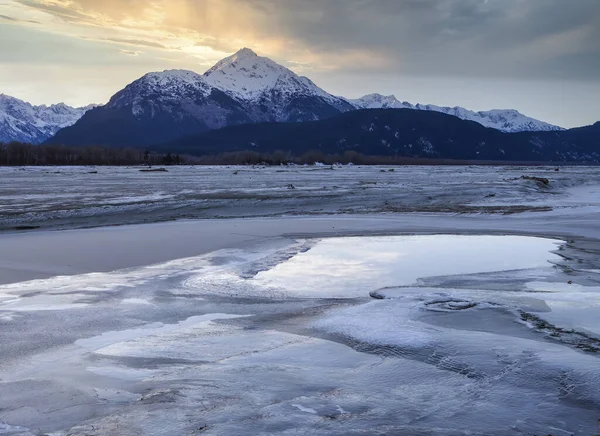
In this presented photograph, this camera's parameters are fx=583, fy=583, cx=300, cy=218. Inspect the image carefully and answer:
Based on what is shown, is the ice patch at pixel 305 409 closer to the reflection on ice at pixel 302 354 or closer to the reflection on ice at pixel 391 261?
the reflection on ice at pixel 302 354

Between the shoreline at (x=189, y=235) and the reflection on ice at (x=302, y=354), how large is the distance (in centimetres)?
220

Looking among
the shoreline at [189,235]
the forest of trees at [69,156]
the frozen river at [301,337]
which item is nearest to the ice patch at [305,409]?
the frozen river at [301,337]

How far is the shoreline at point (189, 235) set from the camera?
46.8ft

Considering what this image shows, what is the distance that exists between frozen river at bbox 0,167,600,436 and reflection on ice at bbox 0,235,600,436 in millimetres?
26

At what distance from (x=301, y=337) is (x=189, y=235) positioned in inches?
495

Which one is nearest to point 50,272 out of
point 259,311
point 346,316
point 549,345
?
point 259,311

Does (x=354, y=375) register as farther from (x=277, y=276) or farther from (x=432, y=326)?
(x=277, y=276)

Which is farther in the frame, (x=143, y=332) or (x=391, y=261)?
(x=391, y=261)

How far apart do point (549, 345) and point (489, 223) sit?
1696cm

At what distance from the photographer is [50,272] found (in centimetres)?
1291

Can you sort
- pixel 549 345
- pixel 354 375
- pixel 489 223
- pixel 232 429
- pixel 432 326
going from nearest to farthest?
pixel 232 429, pixel 354 375, pixel 549 345, pixel 432 326, pixel 489 223

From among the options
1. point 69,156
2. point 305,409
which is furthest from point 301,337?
point 69,156

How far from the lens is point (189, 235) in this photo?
780 inches

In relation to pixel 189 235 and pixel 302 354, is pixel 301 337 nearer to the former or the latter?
pixel 302 354
